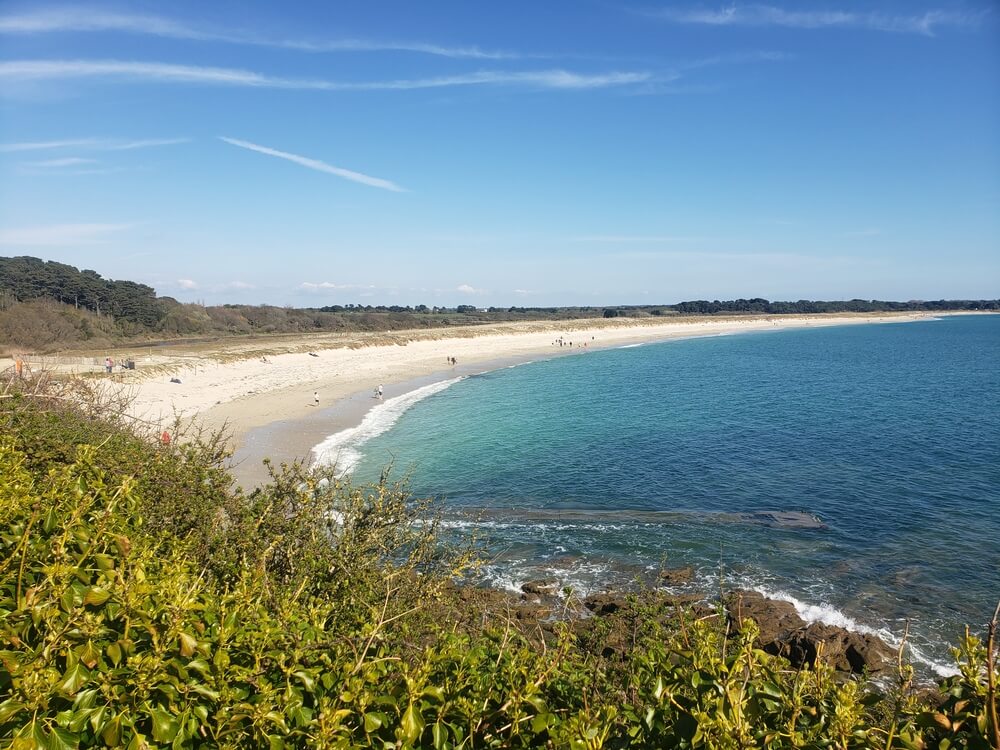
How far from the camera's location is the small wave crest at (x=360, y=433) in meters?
23.0

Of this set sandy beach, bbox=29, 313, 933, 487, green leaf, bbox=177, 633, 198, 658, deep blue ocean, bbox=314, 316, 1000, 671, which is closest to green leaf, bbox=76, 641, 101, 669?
green leaf, bbox=177, 633, 198, 658

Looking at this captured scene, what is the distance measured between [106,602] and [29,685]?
31.8 inches

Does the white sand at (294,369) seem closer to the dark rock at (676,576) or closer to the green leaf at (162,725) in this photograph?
the dark rock at (676,576)

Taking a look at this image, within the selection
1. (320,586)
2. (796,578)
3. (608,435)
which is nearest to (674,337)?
(608,435)

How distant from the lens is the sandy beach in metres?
27.2

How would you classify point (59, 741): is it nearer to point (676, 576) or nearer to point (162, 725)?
point (162, 725)

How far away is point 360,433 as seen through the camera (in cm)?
2878

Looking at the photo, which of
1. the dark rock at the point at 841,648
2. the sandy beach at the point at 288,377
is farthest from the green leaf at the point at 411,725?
the dark rock at the point at 841,648

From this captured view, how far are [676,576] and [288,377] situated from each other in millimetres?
36582

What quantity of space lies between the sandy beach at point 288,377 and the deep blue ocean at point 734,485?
295 cm

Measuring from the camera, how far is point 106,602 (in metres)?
2.85

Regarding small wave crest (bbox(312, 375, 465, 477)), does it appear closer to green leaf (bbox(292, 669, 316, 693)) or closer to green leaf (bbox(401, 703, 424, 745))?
green leaf (bbox(292, 669, 316, 693))

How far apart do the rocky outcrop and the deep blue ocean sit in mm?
866

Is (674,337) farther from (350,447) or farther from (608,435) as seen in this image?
(350,447)
